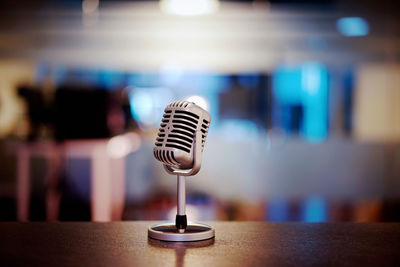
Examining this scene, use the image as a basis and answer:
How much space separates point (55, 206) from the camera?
432 centimetres

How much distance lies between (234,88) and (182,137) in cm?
628

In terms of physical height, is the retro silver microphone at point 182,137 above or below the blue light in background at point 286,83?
below

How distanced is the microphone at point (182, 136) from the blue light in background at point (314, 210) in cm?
349

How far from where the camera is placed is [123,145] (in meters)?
5.16

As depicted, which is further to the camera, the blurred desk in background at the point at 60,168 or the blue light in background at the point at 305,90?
the blue light in background at the point at 305,90

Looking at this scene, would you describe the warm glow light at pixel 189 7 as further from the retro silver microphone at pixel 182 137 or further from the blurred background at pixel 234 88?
the retro silver microphone at pixel 182 137

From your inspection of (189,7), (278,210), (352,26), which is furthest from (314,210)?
(189,7)

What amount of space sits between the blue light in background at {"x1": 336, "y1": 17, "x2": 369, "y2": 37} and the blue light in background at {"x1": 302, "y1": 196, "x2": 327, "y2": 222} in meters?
2.13

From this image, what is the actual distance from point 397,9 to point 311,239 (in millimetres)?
6019

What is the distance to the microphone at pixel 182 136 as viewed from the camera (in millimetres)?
774

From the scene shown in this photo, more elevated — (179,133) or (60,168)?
(179,133)

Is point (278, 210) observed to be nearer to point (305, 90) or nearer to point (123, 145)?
point (123, 145)

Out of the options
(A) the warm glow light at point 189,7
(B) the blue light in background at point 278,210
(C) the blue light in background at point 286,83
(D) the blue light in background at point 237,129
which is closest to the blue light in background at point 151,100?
(D) the blue light in background at point 237,129

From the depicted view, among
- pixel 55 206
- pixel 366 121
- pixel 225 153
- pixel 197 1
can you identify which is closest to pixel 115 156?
pixel 55 206
